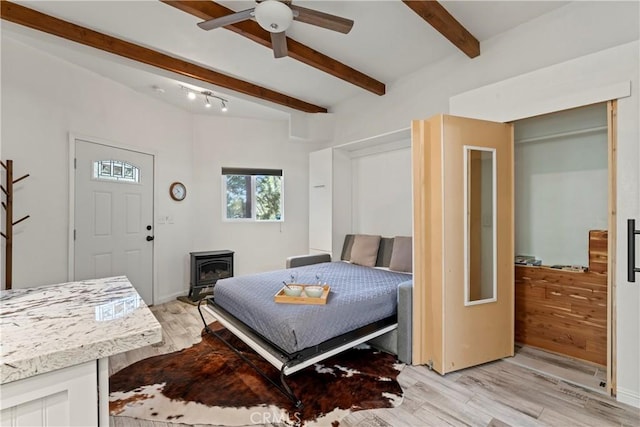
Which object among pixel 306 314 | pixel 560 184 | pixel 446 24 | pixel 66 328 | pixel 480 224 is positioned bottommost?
pixel 306 314

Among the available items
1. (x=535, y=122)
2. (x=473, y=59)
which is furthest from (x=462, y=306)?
(x=473, y=59)

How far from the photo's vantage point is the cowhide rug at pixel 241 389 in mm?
1977

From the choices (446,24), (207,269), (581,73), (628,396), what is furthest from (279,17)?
(207,269)

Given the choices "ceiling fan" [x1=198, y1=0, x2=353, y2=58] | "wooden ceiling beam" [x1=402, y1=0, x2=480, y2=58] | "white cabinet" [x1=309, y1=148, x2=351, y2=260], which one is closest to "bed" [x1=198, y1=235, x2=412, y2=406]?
"white cabinet" [x1=309, y1=148, x2=351, y2=260]

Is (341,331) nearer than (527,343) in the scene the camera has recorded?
Yes

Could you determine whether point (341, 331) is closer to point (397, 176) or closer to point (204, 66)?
point (397, 176)

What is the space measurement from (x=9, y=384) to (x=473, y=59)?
387 cm

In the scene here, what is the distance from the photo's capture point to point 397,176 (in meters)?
4.13

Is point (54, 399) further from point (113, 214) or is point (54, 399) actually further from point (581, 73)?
point (113, 214)

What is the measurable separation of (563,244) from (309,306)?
2.65 meters

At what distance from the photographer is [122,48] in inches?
118

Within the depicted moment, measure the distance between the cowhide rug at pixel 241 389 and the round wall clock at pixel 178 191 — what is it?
251 cm

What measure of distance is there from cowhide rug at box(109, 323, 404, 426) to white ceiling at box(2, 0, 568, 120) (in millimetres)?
3009

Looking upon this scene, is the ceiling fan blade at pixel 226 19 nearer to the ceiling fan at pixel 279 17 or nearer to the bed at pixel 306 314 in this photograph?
the ceiling fan at pixel 279 17
